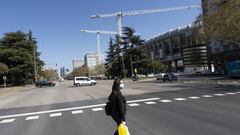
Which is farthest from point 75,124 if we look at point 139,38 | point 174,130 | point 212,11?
point 139,38

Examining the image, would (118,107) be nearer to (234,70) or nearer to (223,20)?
(223,20)

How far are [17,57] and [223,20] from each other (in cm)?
6288

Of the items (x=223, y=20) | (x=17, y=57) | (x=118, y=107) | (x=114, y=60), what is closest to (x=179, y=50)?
(x=114, y=60)

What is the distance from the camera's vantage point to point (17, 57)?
94.2 meters

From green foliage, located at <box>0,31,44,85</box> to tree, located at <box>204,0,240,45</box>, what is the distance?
5835 cm

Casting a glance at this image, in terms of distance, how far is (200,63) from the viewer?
456 feet

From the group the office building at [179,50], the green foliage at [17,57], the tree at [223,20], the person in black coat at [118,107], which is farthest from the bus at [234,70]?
the office building at [179,50]

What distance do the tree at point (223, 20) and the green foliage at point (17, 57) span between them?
58348 millimetres

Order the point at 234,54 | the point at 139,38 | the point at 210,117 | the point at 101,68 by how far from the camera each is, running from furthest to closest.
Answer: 1. the point at 101,68
2. the point at 139,38
3. the point at 234,54
4. the point at 210,117

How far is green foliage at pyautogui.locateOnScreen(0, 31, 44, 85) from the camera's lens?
9481 cm

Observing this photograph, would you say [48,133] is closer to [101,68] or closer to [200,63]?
[200,63]

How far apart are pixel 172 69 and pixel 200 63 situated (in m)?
31.0

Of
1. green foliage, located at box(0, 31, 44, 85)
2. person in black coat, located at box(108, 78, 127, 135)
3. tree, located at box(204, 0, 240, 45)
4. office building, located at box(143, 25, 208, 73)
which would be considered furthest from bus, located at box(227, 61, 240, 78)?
office building, located at box(143, 25, 208, 73)

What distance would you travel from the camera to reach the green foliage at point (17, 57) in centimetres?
A: 9481
